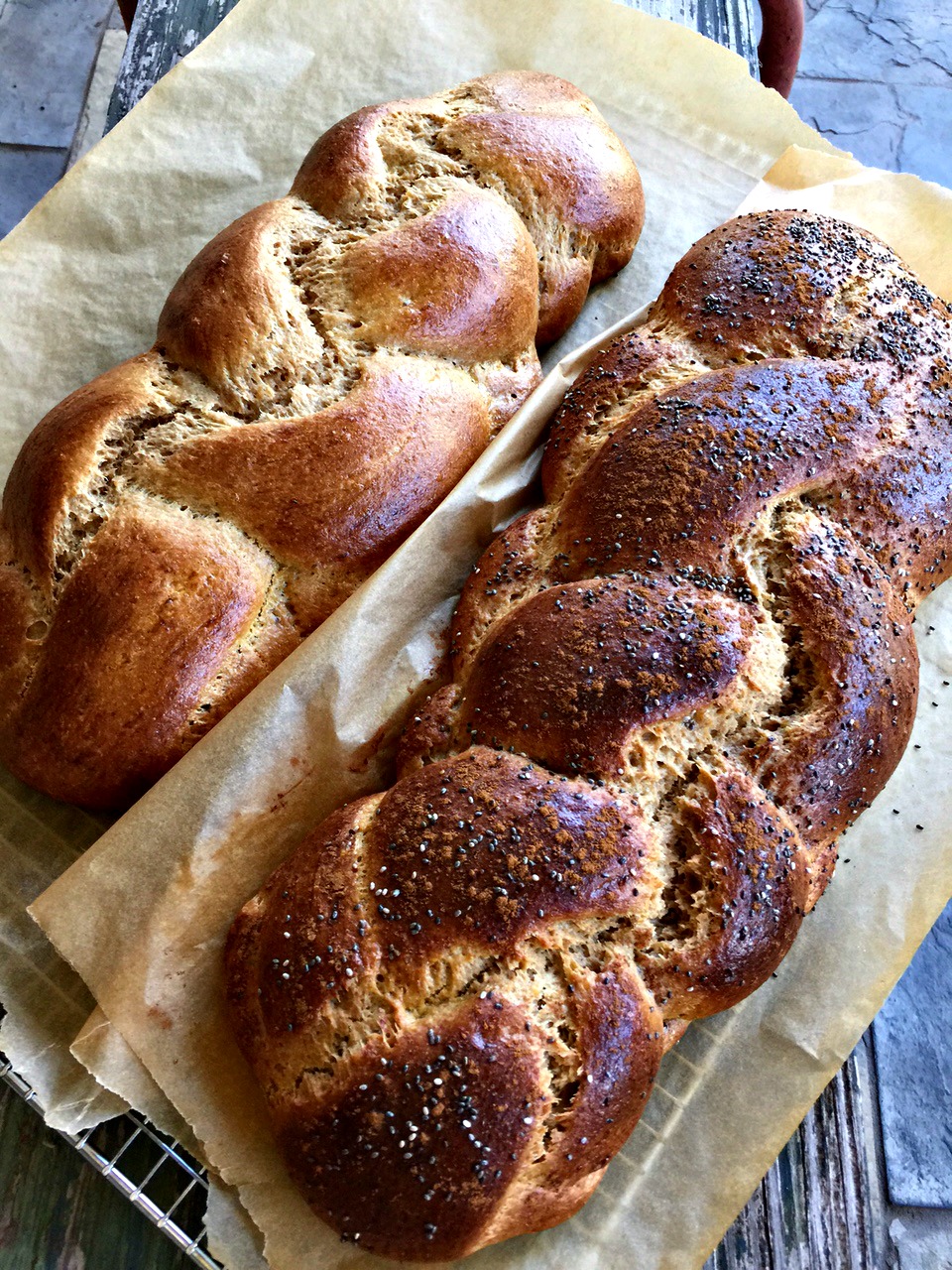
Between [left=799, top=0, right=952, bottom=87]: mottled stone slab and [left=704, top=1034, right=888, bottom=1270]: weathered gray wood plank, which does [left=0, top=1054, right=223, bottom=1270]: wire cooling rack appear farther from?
[left=799, top=0, right=952, bottom=87]: mottled stone slab

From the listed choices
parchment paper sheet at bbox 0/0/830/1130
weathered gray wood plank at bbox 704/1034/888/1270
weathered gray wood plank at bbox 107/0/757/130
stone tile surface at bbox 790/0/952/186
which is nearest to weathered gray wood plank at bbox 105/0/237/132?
weathered gray wood plank at bbox 107/0/757/130

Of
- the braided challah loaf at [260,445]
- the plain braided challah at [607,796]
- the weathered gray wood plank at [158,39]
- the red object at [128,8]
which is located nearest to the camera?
the plain braided challah at [607,796]

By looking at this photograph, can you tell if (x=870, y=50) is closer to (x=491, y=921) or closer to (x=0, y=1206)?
(x=491, y=921)

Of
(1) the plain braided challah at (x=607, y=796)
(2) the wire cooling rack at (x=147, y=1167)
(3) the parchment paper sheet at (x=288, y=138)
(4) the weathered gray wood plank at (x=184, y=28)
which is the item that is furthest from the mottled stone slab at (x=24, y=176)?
(2) the wire cooling rack at (x=147, y=1167)

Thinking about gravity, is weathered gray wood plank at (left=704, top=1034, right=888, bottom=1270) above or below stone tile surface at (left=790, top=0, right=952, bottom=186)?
below

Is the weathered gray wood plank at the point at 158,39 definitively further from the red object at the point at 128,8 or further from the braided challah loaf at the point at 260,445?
the braided challah loaf at the point at 260,445

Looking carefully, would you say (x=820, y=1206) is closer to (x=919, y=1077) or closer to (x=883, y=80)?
(x=919, y=1077)

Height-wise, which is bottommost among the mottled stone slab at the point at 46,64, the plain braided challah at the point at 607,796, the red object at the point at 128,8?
the plain braided challah at the point at 607,796
